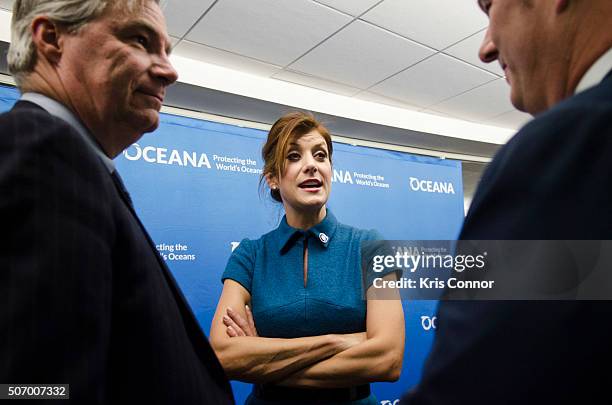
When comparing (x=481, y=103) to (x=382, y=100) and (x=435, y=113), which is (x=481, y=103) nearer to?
(x=435, y=113)

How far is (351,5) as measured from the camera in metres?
2.40

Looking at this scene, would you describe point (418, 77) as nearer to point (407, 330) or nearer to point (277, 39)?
point (277, 39)

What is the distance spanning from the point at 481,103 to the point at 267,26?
2318 millimetres

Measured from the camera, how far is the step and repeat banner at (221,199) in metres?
2.33

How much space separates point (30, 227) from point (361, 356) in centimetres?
98

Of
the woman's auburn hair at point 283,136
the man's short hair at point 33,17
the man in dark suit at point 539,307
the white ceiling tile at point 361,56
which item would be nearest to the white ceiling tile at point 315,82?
the white ceiling tile at point 361,56

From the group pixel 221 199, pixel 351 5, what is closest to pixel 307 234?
pixel 221 199

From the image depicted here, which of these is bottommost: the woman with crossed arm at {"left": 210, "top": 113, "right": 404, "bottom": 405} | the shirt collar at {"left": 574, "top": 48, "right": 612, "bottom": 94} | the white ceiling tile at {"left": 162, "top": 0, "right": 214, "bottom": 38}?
the woman with crossed arm at {"left": 210, "top": 113, "right": 404, "bottom": 405}

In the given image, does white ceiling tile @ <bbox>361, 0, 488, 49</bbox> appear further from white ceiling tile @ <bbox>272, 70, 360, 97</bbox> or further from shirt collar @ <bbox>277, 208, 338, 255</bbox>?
shirt collar @ <bbox>277, 208, 338, 255</bbox>

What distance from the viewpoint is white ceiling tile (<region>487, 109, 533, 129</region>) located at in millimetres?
4094

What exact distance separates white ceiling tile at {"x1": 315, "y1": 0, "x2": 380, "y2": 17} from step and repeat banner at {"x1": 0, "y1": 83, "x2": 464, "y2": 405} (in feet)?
3.00

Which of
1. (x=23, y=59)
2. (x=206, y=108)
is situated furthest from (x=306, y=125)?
(x=206, y=108)

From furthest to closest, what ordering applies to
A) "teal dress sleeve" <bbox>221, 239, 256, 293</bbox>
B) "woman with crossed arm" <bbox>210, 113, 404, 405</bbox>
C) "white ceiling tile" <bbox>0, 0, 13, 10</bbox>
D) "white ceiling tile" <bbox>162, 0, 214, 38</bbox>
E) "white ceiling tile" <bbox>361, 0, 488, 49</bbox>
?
1. "white ceiling tile" <bbox>361, 0, 488, 49</bbox>
2. "white ceiling tile" <bbox>162, 0, 214, 38</bbox>
3. "white ceiling tile" <bbox>0, 0, 13, 10</bbox>
4. "teal dress sleeve" <bbox>221, 239, 256, 293</bbox>
5. "woman with crossed arm" <bbox>210, 113, 404, 405</bbox>

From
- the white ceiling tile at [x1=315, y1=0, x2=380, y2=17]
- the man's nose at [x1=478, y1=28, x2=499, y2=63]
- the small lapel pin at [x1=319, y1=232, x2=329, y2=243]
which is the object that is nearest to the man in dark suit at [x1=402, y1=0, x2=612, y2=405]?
the man's nose at [x1=478, y1=28, x2=499, y2=63]
